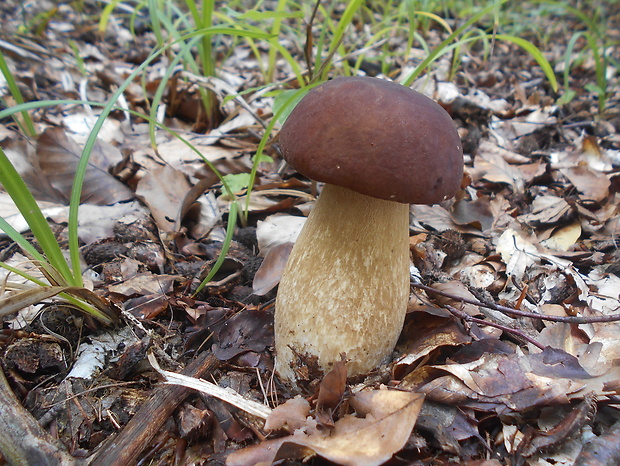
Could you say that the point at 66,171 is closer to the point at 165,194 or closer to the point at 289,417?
the point at 165,194

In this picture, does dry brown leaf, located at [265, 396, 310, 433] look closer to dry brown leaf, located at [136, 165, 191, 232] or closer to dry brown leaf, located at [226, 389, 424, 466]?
dry brown leaf, located at [226, 389, 424, 466]

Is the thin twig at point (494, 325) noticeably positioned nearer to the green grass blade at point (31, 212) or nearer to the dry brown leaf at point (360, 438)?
the dry brown leaf at point (360, 438)

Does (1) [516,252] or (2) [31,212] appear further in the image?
(1) [516,252]

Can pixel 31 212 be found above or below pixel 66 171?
above

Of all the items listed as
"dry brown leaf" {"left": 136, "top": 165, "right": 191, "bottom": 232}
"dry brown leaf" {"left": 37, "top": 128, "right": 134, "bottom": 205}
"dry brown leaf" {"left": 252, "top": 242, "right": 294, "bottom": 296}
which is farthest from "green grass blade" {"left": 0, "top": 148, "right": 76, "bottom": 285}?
"dry brown leaf" {"left": 37, "top": 128, "right": 134, "bottom": 205}

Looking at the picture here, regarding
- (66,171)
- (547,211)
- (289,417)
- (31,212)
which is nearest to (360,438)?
(289,417)

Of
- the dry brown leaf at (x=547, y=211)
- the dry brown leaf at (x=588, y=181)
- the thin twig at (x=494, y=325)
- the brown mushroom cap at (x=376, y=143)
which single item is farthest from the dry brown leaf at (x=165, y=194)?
the dry brown leaf at (x=588, y=181)

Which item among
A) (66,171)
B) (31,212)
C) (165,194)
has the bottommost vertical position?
(165,194)

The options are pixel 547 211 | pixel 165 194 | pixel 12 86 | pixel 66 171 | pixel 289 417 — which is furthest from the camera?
pixel 547 211
